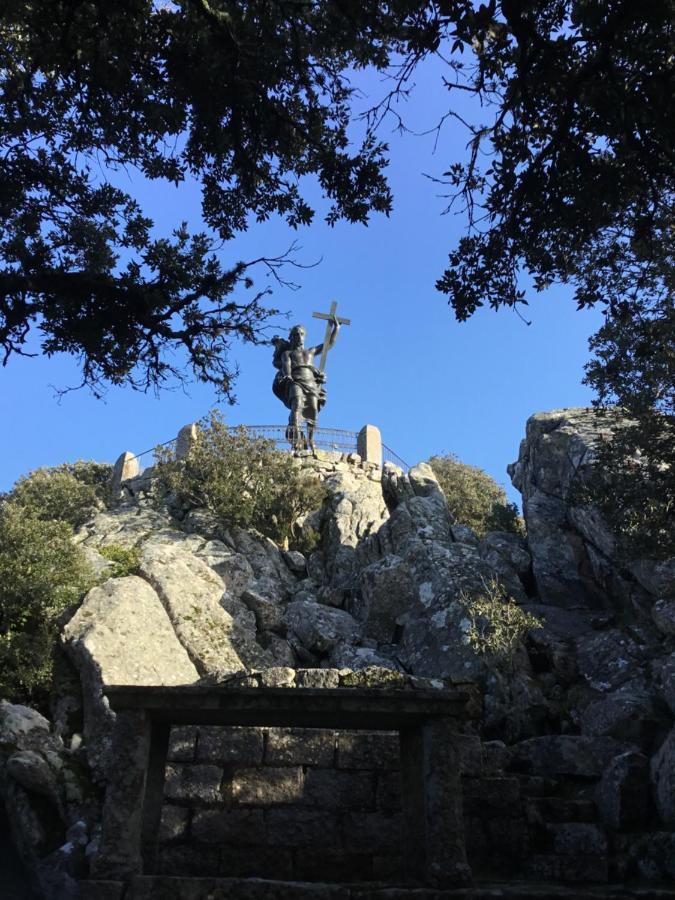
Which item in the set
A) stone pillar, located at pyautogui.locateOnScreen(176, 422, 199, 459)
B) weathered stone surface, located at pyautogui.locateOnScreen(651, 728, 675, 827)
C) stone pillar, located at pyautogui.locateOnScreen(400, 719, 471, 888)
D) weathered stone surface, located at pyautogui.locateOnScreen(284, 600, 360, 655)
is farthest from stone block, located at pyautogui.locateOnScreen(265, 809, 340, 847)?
stone pillar, located at pyautogui.locateOnScreen(176, 422, 199, 459)

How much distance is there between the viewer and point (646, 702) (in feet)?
33.4

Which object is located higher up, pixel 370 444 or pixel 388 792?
pixel 370 444

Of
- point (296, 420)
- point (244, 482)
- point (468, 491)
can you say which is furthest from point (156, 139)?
point (468, 491)

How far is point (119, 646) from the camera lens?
11.2m

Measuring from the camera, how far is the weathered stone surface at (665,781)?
22.5ft

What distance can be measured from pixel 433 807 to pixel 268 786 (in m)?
2.19

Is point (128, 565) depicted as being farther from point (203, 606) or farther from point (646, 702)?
point (646, 702)

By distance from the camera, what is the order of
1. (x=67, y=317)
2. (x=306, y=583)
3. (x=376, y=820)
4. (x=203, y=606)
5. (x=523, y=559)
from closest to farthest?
(x=376, y=820), (x=67, y=317), (x=203, y=606), (x=523, y=559), (x=306, y=583)

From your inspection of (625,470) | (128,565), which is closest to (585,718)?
(625,470)

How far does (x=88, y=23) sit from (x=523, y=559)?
16471 millimetres

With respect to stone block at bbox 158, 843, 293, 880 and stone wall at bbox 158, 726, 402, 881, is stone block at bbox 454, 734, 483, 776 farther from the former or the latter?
stone block at bbox 158, 843, 293, 880

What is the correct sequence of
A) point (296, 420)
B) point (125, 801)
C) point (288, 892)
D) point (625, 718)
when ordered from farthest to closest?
point (296, 420) < point (625, 718) < point (125, 801) < point (288, 892)

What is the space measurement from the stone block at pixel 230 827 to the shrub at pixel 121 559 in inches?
362

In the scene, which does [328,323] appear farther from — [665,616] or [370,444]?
[665,616]
